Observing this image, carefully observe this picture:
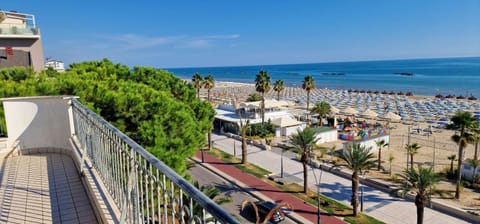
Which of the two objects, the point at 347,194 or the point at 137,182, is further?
the point at 347,194

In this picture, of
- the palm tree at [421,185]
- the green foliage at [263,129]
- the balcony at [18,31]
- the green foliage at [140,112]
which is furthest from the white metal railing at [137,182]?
the green foliage at [263,129]

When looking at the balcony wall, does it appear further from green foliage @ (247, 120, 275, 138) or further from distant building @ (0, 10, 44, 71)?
green foliage @ (247, 120, 275, 138)

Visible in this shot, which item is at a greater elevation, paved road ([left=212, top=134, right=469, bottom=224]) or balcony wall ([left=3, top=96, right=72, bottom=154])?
balcony wall ([left=3, top=96, right=72, bottom=154])

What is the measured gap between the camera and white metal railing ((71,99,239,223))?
1954 mm

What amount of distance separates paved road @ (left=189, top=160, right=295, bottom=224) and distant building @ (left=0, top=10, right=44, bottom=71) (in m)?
18.3

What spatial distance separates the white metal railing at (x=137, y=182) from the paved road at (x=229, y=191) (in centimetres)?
1156

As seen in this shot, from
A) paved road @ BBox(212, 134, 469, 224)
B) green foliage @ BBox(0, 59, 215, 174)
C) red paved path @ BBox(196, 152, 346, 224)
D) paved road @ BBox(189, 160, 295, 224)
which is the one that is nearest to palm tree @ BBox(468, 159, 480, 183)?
paved road @ BBox(212, 134, 469, 224)

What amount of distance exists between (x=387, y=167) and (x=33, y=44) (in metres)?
33.0

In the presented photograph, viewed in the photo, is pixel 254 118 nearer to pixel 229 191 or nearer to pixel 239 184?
pixel 239 184

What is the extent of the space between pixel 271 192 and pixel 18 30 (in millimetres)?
25058

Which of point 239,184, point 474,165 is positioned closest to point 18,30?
→ point 239,184

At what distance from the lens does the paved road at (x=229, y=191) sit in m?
16.9

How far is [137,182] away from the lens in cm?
330

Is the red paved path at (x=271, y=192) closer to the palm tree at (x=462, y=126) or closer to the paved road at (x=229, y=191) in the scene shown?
the paved road at (x=229, y=191)
